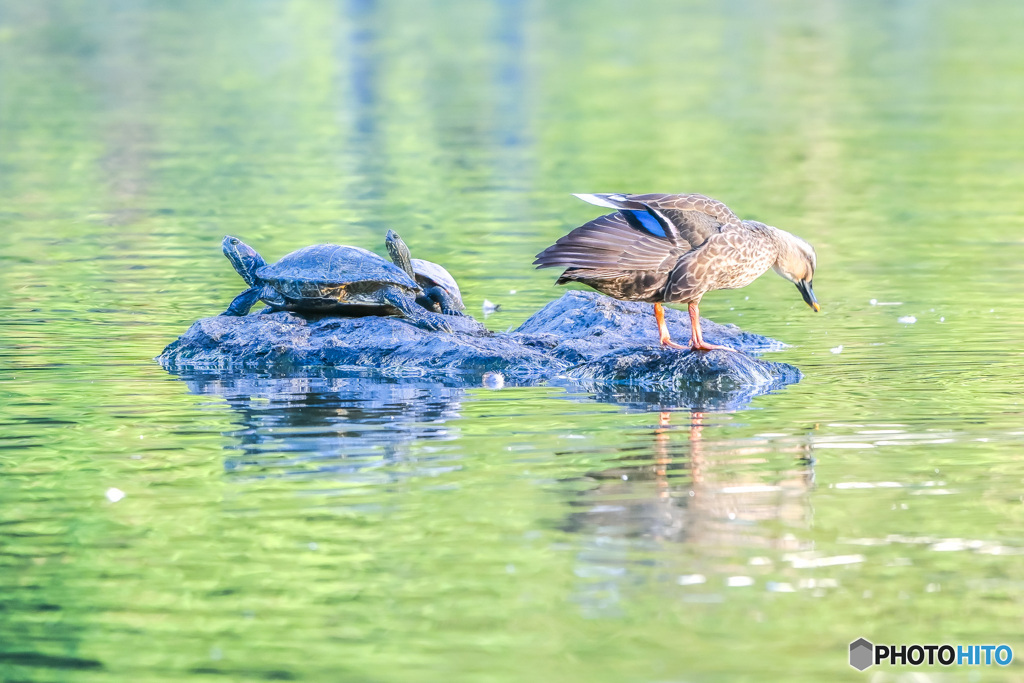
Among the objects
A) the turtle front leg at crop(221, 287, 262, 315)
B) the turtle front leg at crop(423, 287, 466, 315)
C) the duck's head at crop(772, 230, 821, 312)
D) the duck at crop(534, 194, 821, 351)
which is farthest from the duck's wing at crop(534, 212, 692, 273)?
the turtle front leg at crop(221, 287, 262, 315)

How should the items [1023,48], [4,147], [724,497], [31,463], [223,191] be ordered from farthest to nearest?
[1023,48], [4,147], [223,191], [31,463], [724,497]

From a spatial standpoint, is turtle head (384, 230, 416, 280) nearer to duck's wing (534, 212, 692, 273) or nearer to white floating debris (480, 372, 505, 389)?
white floating debris (480, 372, 505, 389)

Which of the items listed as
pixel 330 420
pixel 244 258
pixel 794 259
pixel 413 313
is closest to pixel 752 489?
pixel 330 420

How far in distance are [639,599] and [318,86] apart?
131ft

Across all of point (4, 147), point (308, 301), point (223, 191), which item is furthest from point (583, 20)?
point (308, 301)

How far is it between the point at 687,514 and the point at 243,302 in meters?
6.21

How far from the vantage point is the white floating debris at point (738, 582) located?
264 inches

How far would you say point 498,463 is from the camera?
8.88 meters

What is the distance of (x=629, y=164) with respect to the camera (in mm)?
27844

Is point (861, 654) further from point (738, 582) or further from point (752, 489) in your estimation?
point (752, 489)

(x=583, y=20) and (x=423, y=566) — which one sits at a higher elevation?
(x=583, y=20)

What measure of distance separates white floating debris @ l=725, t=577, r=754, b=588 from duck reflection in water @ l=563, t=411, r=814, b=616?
0.10 meters

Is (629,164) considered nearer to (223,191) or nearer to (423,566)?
(223,191)

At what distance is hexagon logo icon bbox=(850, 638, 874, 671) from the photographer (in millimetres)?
6035
